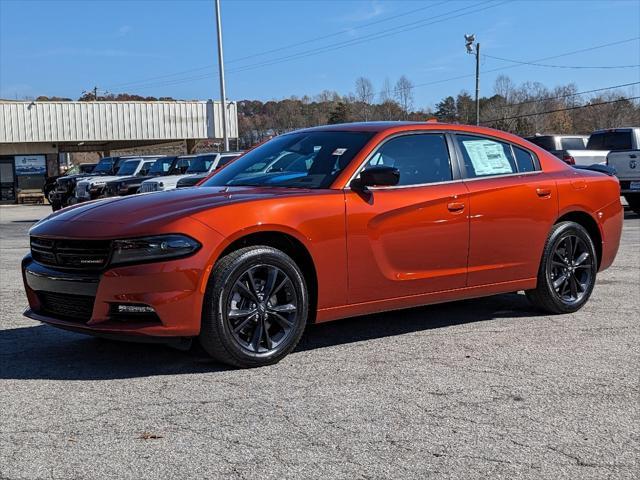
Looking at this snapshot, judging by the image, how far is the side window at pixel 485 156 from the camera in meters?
6.20

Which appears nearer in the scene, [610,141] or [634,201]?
[634,201]

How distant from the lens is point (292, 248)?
520 centimetres

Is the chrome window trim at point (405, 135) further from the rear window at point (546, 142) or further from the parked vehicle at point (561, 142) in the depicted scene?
the rear window at point (546, 142)

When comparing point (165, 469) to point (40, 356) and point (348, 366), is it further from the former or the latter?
point (40, 356)

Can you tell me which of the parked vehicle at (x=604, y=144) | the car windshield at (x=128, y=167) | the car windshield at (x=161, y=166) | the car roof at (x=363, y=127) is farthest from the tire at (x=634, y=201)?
the car roof at (x=363, y=127)

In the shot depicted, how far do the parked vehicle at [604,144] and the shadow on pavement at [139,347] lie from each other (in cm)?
1593

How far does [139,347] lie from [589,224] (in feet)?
13.4

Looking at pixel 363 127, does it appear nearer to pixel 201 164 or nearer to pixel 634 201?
pixel 201 164

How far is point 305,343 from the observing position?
5695 mm

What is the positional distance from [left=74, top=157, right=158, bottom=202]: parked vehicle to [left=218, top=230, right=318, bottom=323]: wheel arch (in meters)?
16.5

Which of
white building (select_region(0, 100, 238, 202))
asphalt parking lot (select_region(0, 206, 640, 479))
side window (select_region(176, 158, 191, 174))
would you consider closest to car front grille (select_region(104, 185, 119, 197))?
side window (select_region(176, 158, 191, 174))

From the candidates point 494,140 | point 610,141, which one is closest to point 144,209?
point 494,140

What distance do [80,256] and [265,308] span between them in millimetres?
1194

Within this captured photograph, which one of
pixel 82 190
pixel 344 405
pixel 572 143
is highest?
pixel 572 143
